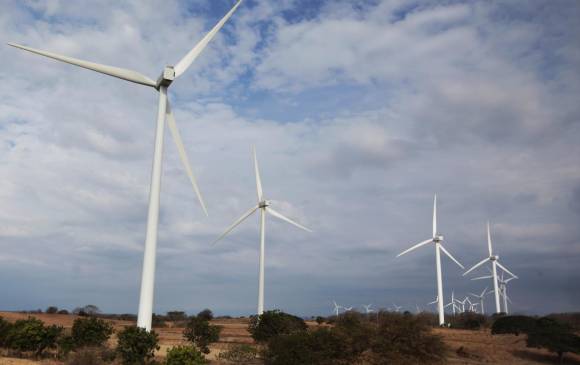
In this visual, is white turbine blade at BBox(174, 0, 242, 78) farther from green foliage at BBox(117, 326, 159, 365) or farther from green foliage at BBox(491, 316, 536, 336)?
green foliage at BBox(491, 316, 536, 336)

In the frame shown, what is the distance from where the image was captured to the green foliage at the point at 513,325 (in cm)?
8294

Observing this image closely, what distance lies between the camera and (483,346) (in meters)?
68.9

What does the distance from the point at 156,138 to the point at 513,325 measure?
72420mm

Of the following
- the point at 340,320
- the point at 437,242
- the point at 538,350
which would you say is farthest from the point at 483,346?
the point at 437,242

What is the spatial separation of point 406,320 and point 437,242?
63.7m

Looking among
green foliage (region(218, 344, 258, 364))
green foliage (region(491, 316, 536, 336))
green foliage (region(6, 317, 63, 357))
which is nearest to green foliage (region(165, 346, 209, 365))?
green foliage (region(218, 344, 258, 364))

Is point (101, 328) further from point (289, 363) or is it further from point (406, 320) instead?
point (406, 320)

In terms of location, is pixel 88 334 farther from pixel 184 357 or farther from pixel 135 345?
pixel 184 357

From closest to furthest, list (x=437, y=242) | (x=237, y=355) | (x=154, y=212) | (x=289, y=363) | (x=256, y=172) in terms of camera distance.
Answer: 1. (x=154, y=212)
2. (x=289, y=363)
3. (x=237, y=355)
4. (x=256, y=172)
5. (x=437, y=242)

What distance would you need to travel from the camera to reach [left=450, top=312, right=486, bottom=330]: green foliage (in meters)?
110

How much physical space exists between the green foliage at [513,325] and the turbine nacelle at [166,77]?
67.7m

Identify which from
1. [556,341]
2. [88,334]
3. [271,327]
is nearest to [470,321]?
[556,341]

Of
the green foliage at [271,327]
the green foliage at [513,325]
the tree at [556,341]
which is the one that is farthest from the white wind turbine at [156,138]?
the green foliage at [513,325]

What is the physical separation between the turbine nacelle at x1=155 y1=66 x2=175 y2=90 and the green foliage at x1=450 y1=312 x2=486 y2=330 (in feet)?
300
